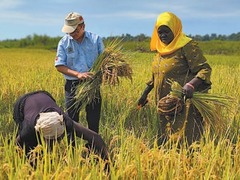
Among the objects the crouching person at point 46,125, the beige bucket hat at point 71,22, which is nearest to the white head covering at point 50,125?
the crouching person at point 46,125

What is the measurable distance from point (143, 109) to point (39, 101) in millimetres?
2087

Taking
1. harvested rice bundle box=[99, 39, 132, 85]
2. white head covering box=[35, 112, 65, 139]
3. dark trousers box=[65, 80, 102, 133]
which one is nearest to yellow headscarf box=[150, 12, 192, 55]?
harvested rice bundle box=[99, 39, 132, 85]

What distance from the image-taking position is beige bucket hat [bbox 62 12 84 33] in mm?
3371

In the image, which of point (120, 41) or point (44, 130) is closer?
point (44, 130)

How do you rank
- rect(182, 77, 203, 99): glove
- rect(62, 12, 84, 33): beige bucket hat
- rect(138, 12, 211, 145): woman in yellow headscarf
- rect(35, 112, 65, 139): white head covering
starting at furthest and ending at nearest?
1. rect(62, 12, 84, 33): beige bucket hat
2. rect(138, 12, 211, 145): woman in yellow headscarf
3. rect(182, 77, 203, 99): glove
4. rect(35, 112, 65, 139): white head covering

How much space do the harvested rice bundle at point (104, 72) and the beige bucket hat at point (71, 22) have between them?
35 centimetres

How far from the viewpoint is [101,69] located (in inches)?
136

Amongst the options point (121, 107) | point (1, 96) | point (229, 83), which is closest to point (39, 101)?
point (121, 107)

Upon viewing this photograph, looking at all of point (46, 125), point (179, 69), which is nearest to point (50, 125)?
point (46, 125)

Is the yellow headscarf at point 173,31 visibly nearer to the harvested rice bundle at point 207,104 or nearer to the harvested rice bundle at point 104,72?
the harvested rice bundle at point 207,104

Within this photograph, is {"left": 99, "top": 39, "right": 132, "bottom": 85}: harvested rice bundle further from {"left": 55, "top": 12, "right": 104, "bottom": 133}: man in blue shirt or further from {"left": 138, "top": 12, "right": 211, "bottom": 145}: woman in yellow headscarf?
{"left": 138, "top": 12, "right": 211, "bottom": 145}: woman in yellow headscarf

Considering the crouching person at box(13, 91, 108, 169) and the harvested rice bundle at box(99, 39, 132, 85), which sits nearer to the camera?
the crouching person at box(13, 91, 108, 169)

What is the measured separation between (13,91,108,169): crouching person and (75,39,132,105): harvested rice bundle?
0.84m

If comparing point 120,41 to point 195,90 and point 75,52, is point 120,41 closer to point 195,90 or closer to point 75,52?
point 75,52
